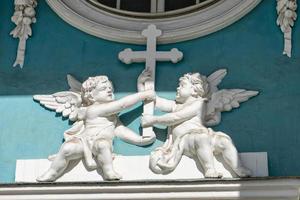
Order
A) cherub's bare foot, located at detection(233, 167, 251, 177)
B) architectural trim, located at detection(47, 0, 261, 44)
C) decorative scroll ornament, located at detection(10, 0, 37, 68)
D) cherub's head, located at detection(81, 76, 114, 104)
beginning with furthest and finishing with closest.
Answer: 1. decorative scroll ornament, located at detection(10, 0, 37, 68)
2. architectural trim, located at detection(47, 0, 261, 44)
3. cherub's head, located at detection(81, 76, 114, 104)
4. cherub's bare foot, located at detection(233, 167, 251, 177)

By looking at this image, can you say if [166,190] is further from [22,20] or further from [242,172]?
[22,20]

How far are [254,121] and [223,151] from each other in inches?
15.4

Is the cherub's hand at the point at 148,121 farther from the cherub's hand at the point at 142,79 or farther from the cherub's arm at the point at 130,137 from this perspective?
the cherub's hand at the point at 142,79

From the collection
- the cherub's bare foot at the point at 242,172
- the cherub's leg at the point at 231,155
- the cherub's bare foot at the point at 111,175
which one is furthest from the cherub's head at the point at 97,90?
the cherub's bare foot at the point at 242,172

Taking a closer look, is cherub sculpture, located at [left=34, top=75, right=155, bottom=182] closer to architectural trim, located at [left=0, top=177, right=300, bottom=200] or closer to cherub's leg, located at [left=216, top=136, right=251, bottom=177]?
architectural trim, located at [left=0, top=177, right=300, bottom=200]

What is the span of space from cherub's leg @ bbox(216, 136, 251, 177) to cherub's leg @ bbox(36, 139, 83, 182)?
3.34ft

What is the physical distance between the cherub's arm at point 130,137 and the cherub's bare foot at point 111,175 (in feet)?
1.15

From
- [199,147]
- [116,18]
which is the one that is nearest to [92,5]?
[116,18]

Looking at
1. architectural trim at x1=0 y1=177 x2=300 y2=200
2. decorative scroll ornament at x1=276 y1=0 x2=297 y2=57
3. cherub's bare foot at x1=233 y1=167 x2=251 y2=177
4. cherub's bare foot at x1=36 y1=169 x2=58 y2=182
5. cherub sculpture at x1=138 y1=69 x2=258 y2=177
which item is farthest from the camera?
decorative scroll ornament at x1=276 y1=0 x2=297 y2=57

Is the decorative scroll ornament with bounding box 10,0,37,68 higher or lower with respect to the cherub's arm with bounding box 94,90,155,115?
higher

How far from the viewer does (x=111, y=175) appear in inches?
328

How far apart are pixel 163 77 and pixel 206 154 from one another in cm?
89

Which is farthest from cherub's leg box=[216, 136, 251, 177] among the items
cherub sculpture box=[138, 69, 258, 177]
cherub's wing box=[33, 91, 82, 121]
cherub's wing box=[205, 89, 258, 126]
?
cherub's wing box=[33, 91, 82, 121]

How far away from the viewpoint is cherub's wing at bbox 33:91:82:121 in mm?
8828
